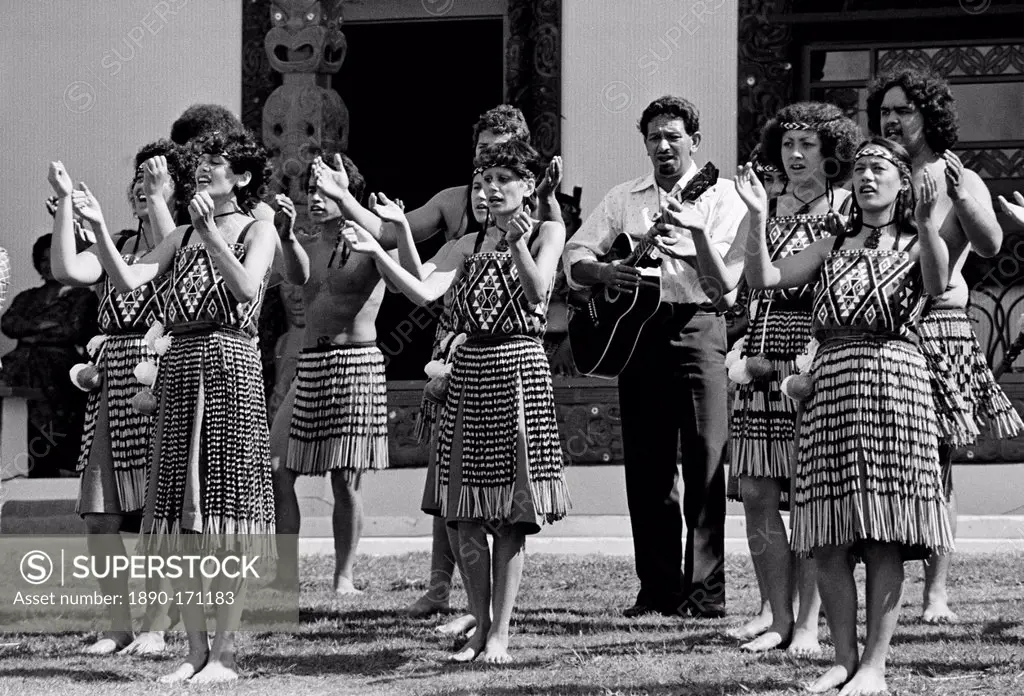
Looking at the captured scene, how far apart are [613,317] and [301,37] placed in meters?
4.26

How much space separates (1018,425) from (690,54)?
160 inches

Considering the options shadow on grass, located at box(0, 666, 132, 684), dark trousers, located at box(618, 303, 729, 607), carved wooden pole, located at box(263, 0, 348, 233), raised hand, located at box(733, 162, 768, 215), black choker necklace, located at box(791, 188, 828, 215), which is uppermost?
carved wooden pole, located at box(263, 0, 348, 233)

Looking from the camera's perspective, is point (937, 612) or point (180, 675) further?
point (937, 612)

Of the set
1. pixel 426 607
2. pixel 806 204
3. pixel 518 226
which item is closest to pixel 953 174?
pixel 806 204

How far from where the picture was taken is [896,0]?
31.8 feet

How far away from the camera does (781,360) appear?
6031 mm

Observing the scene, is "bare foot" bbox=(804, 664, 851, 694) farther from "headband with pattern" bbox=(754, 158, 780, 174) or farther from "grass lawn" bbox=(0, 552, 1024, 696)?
"headband with pattern" bbox=(754, 158, 780, 174)

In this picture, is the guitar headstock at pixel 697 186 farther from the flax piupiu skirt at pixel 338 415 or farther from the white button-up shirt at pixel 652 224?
the flax piupiu skirt at pixel 338 415

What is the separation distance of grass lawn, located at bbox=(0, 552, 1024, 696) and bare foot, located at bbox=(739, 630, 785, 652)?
0.07 m

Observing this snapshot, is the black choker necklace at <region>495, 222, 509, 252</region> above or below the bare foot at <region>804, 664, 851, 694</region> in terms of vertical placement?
above

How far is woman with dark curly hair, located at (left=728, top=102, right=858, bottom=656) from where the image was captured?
598cm

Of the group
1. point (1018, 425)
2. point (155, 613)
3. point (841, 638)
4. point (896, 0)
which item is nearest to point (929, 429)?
point (841, 638)

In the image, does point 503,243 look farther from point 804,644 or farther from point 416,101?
point 416,101

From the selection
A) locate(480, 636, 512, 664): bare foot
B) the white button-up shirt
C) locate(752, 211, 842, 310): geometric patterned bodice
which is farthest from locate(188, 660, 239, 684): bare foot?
locate(752, 211, 842, 310): geometric patterned bodice
